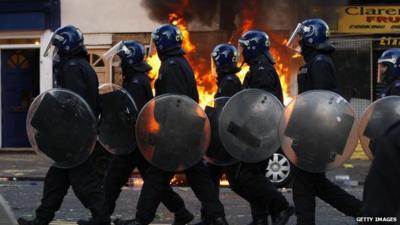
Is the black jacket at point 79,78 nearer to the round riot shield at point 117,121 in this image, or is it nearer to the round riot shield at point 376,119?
the round riot shield at point 117,121

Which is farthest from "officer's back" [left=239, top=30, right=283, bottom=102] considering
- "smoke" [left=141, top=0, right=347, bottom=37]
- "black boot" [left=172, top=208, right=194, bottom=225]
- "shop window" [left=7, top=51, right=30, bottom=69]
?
"shop window" [left=7, top=51, right=30, bottom=69]

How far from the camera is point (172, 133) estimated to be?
672 cm

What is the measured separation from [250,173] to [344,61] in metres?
9.10

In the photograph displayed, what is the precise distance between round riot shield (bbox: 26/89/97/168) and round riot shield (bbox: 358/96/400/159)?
2.47 meters

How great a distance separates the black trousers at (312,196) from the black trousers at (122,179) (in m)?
1.31

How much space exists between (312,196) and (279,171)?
13.9 feet

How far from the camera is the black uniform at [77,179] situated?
6.48m

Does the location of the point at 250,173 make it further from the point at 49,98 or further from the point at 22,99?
the point at 22,99

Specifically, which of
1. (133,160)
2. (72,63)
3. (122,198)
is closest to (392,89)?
(133,160)

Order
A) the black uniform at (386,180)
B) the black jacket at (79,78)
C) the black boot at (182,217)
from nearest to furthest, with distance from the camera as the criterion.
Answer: the black uniform at (386,180) < the black jacket at (79,78) < the black boot at (182,217)

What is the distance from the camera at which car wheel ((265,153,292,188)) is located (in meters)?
10.6

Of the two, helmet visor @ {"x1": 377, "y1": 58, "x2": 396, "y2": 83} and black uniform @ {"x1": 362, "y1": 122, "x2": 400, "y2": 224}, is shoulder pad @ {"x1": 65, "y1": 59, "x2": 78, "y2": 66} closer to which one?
helmet visor @ {"x1": 377, "y1": 58, "x2": 396, "y2": 83}

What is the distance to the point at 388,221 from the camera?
104 inches

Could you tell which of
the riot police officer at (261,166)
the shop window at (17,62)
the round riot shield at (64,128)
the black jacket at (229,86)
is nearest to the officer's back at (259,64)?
the riot police officer at (261,166)
